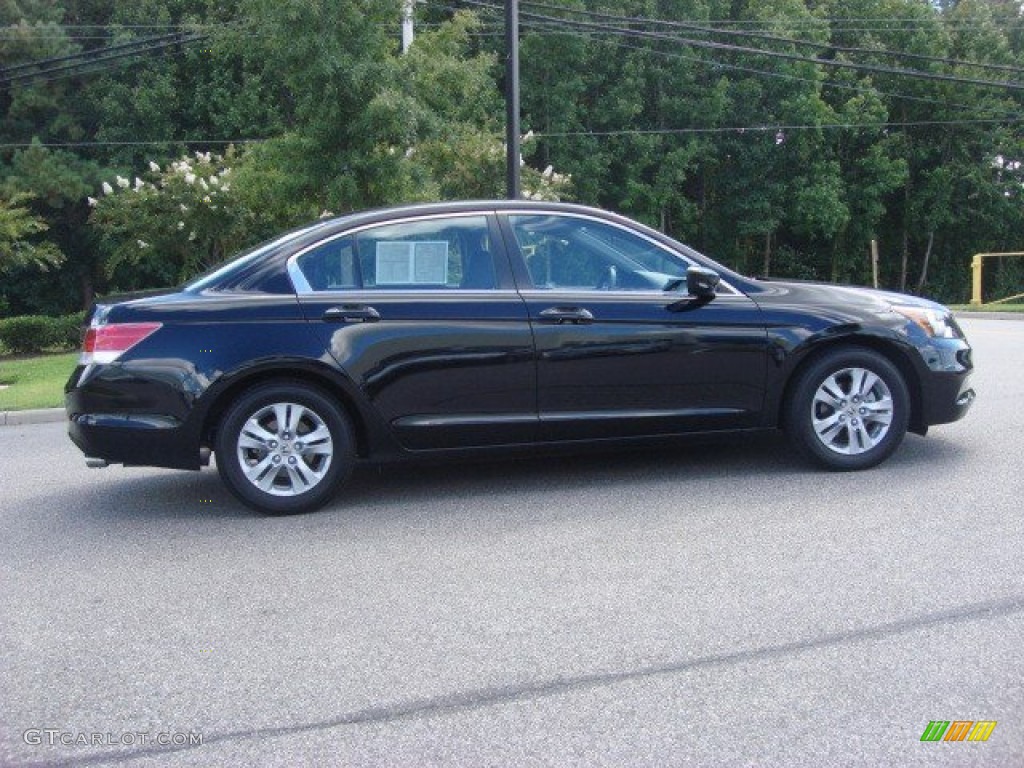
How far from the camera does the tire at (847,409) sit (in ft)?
21.1

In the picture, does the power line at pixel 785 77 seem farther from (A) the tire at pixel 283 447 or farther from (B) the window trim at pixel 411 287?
(A) the tire at pixel 283 447

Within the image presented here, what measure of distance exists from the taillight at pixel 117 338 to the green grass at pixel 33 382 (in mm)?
2574

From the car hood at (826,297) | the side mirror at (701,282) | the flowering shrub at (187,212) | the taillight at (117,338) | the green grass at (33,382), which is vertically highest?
the flowering shrub at (187,212)

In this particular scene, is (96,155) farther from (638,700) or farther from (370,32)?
(638,700)

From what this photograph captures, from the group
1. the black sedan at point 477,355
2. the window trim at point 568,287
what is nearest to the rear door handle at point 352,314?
the black sedan at point 477,355

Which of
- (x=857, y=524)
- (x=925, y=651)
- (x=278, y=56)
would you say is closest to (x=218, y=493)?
(x=857, y=524)

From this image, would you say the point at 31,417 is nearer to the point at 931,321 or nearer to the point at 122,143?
the point at 931,321

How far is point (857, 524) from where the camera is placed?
17.8ft

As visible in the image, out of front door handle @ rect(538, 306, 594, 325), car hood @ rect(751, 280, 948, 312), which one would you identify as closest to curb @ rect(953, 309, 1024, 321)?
car hood @ rect(751, 280, 948, 312)

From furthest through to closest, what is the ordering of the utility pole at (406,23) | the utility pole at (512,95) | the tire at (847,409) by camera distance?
the utility pole at (406,23) < the utility pole at (512,95) < the tire at (847,409)

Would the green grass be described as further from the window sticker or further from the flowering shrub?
the flowering shrub

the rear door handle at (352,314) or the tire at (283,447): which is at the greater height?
the rear door handle at (352,314)

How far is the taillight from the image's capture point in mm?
5891

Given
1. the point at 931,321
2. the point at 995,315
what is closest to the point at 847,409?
the point at 931,321
